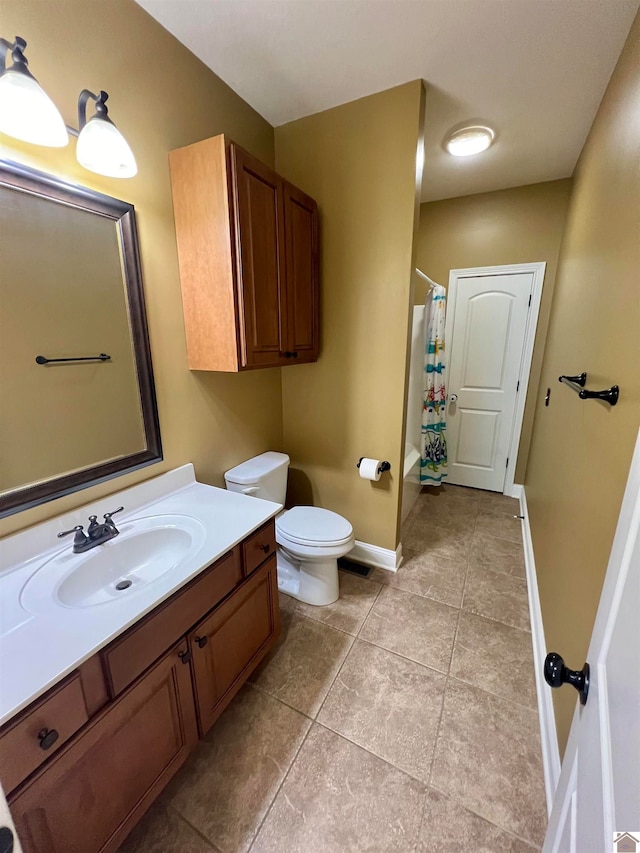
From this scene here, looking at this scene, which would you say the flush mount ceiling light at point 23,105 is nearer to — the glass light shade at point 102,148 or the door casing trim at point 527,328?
the glass light shade at point 102,148

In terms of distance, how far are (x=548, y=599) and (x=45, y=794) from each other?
1.85 meters

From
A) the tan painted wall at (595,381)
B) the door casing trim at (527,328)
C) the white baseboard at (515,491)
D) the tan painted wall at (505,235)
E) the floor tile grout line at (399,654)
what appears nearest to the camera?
the tan painted wall at (595,381)

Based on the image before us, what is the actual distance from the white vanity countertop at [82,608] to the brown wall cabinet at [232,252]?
59 cm

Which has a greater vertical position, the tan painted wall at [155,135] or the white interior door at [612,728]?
the tan painted wall at [155,135]

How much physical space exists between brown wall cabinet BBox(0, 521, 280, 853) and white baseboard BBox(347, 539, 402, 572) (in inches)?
42.7

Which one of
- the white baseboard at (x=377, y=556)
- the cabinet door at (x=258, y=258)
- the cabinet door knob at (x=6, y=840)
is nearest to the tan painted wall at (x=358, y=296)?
the white baseboard at (x=377, y=556)

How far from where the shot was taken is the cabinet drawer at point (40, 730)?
689 millimetres

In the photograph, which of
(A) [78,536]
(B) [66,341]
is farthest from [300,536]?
(B) [66,341]

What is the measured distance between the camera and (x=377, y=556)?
228cm

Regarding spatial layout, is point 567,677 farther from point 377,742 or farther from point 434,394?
point 434,394

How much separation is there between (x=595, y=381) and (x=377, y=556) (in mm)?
1551

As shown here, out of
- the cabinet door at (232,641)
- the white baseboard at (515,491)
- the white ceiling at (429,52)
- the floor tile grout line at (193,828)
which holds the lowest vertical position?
the floor tile grout line at (193,828)

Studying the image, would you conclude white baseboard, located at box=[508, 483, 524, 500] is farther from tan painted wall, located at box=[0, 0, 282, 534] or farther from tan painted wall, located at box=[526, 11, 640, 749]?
tan painted wall, located at box=[0, 0, 282, 534]

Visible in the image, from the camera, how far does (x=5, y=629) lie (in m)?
0.85
